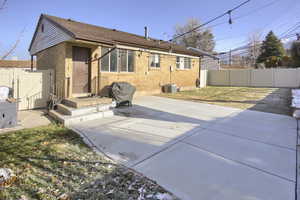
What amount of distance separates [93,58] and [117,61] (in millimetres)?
1590

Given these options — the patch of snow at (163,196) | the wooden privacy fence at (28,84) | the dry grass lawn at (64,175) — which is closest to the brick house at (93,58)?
the wooden privacy fence at (28,84)

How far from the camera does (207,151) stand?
350 centimetres

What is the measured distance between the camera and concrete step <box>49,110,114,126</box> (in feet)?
17.4

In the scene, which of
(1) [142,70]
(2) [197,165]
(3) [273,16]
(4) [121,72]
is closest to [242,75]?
(3) [273,16]

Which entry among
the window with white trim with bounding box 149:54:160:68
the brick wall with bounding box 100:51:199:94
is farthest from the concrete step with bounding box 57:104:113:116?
the window with white trim with bounding box 149:54:160:68

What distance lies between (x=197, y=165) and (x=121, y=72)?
26.1 feet

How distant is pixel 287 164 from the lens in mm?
3021

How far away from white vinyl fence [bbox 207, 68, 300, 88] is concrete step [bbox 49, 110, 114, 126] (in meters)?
19.5

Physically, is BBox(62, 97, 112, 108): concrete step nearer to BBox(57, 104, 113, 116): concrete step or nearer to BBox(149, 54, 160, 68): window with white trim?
BBox(57, 104, 113, 116): concrete step

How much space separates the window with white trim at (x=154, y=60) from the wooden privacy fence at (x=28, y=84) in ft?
21.1

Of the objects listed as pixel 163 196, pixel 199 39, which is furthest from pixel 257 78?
pixel 163 196

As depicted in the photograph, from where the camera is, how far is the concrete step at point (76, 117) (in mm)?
5299

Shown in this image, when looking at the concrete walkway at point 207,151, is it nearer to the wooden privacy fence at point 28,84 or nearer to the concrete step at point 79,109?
the concrete step at point 79,109

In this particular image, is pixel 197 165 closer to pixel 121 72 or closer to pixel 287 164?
pixel 287 164
